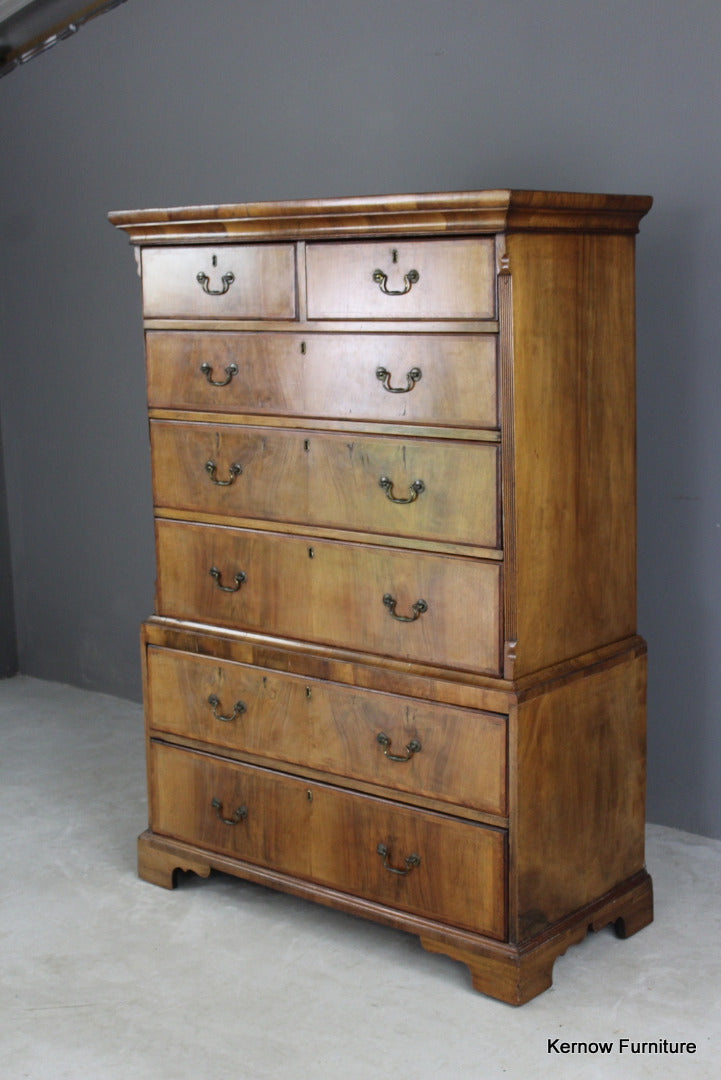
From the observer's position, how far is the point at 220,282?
2.75 m

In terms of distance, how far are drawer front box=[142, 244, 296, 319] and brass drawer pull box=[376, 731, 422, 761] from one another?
865 mm

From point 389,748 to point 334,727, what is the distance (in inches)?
Answer: 5.7

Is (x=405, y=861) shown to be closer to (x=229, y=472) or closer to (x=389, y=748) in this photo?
(x=389, y=748)

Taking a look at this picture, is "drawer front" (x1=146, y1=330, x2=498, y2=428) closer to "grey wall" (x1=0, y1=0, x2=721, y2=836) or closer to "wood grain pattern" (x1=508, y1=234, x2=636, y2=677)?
"wood grain pattern" (x1=508, y1=234, x2=636, y2=677)

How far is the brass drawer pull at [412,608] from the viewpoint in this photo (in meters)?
2.52

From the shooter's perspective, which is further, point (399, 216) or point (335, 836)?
point (335, 836)

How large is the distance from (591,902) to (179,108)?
2673mm

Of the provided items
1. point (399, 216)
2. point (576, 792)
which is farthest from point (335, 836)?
point (399, 216)

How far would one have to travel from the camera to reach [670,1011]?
242 cm

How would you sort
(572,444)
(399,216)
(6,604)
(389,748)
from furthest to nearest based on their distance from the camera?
(6,604)
(389,748)
(572,444)
(399,216)

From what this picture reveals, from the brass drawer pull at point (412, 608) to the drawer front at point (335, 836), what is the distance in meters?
0.39

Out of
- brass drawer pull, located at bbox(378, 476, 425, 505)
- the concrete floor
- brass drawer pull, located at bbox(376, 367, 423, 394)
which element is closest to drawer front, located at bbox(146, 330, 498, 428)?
brass drawer pull, located at bbox(376, 367, 423, 394)

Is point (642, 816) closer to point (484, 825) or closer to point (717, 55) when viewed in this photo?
point (484, 825)

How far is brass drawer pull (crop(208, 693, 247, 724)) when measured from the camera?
2859 mm
